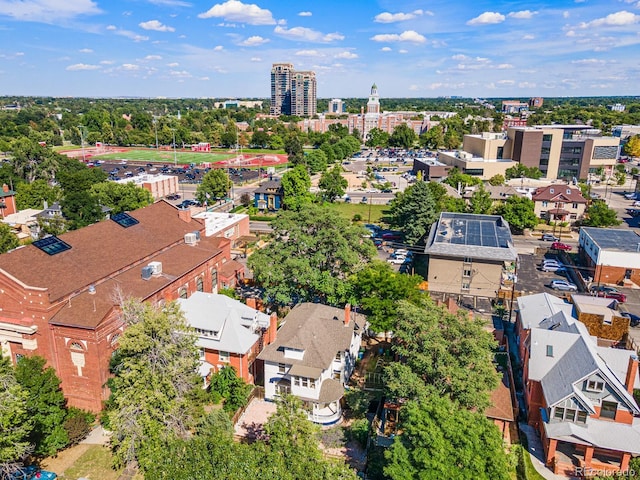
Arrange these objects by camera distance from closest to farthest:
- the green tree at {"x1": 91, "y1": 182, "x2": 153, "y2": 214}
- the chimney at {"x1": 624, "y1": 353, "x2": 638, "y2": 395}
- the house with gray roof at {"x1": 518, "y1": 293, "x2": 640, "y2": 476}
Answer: the house with gray roof at {"x1": 518, "y1": 293, "x2": 640, "y2": 476}
the chimney at {"x1": 624, "y1": 353, "x2": 638, "y2": 395}
the green tree at {"x1": 91, "y1": 182, "x2": 153, "y2": 214}

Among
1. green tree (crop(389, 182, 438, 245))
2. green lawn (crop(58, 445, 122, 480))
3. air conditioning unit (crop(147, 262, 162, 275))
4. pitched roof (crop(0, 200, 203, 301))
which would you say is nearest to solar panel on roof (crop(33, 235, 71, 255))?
pitched roof (crop(0, 200, 203, 301))

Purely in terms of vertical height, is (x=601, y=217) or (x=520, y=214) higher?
(x=520, y=214)

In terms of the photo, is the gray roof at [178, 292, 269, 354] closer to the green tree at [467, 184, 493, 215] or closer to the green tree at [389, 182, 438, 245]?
the green tree at [389, 182, 438, 245]

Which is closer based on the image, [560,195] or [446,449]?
[446,449]

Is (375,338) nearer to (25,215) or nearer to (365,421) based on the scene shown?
(365,421)

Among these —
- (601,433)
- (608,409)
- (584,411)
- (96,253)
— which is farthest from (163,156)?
(601,433)

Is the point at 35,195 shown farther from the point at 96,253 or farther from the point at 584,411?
the point at 584,411
